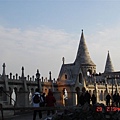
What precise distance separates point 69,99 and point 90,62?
25821 mm

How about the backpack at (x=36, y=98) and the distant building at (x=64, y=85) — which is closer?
the backpack at (x=36, y=98)

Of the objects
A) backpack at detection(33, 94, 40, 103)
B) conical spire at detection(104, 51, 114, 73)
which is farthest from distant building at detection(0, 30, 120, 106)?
conical spire at detection(104, 51, 114, 73)

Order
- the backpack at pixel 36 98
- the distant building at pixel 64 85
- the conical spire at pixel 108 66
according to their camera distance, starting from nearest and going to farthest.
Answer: the backpack at pixel 36 98 → the distant building at pixel 64 85 → the conical spire at pixel 108 66

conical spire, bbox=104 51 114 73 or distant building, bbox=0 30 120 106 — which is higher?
conical spire, bbox=104 51 114 73

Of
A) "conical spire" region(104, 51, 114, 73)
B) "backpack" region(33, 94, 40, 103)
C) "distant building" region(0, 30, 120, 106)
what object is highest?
"conical spire" region(104, 51, 114, 73)

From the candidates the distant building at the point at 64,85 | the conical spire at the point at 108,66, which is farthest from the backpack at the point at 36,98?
the conical spire at the point at 108,66

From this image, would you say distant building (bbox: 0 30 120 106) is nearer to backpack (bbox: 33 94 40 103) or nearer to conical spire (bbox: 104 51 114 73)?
backpack (bbox: 33 94 40 103)

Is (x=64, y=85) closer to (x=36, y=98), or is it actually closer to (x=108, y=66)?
(x=36, y=98)

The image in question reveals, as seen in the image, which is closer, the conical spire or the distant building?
the distant building

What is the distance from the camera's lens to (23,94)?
4266 cm

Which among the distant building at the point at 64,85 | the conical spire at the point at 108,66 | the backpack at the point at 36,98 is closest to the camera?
the backpack at the point at 36,98

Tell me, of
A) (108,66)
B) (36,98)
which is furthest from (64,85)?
(108,66)

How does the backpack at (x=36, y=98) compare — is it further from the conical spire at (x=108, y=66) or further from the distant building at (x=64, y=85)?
the conical spire at (x=108, y=66)

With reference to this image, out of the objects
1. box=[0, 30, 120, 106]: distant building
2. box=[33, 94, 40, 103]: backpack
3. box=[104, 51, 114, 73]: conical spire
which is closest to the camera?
box=[33, 94, 40, 103]: backpack
